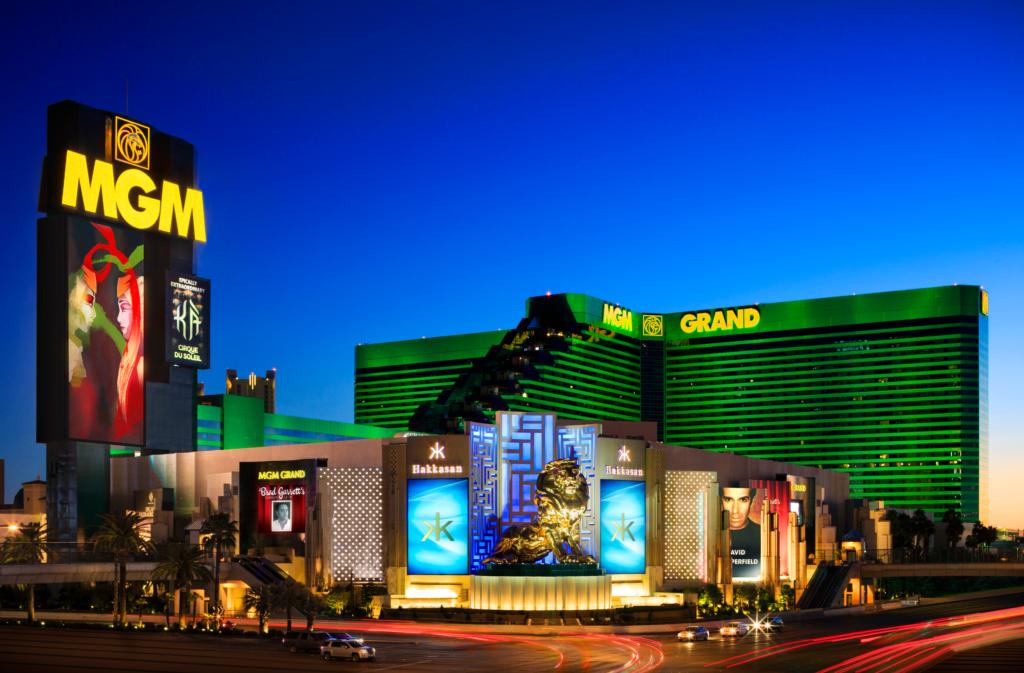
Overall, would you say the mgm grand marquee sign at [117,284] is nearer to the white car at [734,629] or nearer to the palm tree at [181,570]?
the palm tree at [181,570]

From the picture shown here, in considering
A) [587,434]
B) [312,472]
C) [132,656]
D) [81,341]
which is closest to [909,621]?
[587,434]

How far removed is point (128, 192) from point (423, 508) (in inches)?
1724

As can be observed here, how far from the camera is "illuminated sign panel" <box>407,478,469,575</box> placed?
11044 cm

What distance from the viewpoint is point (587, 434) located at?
375 feet

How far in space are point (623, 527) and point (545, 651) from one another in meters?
34.3

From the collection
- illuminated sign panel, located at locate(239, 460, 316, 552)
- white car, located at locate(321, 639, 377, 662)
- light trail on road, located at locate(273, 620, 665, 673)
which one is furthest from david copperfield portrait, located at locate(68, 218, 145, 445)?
white car, located at locate(321, 639, 377, 662)

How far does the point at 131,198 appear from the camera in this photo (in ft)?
427

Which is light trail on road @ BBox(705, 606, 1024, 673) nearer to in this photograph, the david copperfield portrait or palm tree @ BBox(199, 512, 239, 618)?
palm tree @ BBox(199, 512, 239, 618)

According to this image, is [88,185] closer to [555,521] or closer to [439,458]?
[439,458]

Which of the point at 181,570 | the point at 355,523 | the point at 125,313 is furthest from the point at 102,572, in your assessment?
the point at 125,313

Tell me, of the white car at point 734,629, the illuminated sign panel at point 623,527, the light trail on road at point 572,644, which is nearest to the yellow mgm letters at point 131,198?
the light trail on road at point 572,644

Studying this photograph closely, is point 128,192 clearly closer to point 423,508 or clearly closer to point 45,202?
point 45,202

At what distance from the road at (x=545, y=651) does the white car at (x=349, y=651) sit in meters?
1.06

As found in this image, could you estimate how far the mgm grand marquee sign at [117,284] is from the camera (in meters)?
123
